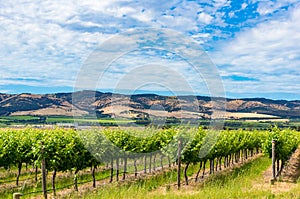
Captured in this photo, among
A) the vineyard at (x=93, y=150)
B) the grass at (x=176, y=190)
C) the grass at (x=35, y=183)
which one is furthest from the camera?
the grass at (x=35, y=183)

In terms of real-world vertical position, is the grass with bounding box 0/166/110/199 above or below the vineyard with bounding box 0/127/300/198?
below

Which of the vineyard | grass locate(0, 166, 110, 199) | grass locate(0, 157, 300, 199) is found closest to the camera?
grass locate(0, 157, 300, 199)

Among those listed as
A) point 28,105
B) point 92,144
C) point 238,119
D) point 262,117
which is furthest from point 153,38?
point 28,105

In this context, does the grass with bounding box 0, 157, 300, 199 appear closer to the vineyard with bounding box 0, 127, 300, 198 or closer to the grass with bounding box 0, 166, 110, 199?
the grass with bounding box 0, 166, 110, 199

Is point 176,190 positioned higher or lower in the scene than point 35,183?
higher

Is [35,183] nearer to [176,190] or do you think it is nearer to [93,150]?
[93,150]

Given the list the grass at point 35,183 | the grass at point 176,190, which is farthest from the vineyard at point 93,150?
the grass at point 176,190

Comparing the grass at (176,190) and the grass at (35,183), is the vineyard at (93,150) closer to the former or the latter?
the grass at (35,183)

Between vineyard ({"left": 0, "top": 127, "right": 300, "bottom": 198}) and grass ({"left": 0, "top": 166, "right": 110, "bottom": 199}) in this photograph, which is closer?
vineyard ({"left": 0, "top": 127, "right": 300, "bottom": 198})

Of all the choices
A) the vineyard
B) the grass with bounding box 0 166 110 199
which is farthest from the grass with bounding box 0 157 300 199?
the vineyard

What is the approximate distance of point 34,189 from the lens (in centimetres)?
1262

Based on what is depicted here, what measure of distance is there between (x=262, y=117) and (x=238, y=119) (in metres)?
11.1

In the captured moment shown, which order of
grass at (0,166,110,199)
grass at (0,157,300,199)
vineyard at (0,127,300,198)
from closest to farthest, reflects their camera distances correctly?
grass at (0,157,300,199), vineyard at (0,127,300,198), grass at (0,166,110,199)

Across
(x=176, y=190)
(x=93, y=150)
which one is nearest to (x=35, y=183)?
(x=93, y=150)
